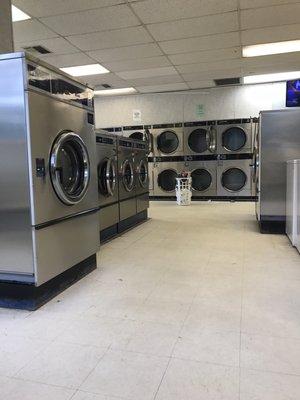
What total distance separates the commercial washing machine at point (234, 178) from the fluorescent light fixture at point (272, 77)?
1799mm

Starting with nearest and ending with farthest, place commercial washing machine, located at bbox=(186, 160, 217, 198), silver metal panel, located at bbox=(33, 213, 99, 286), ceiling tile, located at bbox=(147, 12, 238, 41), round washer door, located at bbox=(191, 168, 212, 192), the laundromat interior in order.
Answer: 1. the laundromat interior
2. silver metal panel, located at bbox=(33, 213, 99, 286)
3. ceiling tile, located at bbox=(147, 12, 238, 41)
4. commercial washing machine, located at bbox=(186, 160, 217, 198)
5. round washer door, located at bbox=(191, 168, 212, 192)

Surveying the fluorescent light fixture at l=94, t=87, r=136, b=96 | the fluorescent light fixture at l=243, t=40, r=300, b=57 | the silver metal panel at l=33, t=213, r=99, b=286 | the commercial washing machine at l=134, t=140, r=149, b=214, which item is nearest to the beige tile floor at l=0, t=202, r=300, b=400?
the silver metal panel at l=33, t=213, r=99, b=286

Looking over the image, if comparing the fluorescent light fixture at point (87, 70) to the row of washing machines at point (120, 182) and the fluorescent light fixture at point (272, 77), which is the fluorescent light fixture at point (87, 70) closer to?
the row of washing machines at point (120, 182)

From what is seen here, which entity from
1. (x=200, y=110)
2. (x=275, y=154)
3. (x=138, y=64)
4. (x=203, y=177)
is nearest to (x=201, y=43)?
(x=138, y=64)

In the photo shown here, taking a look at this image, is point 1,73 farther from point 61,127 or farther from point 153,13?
point 153,13

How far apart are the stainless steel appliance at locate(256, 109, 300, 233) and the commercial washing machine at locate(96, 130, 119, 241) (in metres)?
1.98

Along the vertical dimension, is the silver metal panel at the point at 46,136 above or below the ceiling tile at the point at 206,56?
below

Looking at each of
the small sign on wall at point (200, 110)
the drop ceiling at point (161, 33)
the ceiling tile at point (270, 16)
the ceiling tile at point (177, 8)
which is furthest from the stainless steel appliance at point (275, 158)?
the small sign on wall at point (200, 110)

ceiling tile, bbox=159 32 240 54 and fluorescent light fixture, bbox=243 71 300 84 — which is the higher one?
fluorescent light fixture, bbox=243 71 300 84

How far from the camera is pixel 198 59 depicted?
595 centimetres

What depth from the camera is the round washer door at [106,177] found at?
4.09 m

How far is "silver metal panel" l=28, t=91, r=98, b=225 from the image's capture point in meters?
2.26

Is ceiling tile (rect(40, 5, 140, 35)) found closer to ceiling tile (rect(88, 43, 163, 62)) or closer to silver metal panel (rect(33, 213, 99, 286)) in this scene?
ceiling tile (rect(88, 43, 163, 62))

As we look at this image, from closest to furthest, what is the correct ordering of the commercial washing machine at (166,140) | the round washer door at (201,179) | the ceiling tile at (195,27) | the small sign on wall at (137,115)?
the ceiling tile at (195,27)
the round washer door at (201,179)
the commercial washing machine at (166,140)
the small sign on wall at (137,115)
